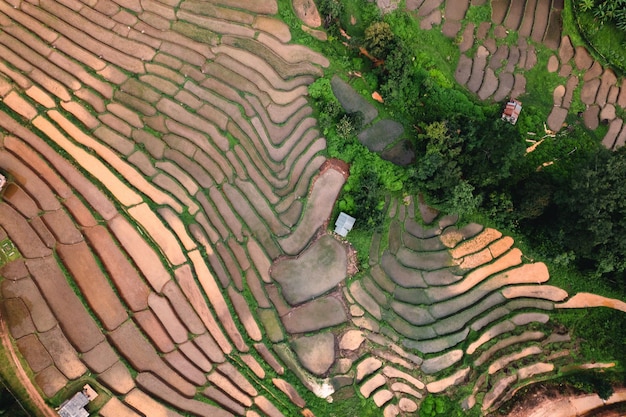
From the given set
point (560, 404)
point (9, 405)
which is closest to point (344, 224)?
point (560, 404)

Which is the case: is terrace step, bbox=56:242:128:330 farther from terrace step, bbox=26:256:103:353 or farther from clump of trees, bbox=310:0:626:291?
clump of trees, bbox=310:0:626:291

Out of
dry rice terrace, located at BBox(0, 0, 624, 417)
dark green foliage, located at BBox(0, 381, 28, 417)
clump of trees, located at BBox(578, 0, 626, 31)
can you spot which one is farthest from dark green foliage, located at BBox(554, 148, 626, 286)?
dark green foliage, located at BBox(0, 381, 28, 417)

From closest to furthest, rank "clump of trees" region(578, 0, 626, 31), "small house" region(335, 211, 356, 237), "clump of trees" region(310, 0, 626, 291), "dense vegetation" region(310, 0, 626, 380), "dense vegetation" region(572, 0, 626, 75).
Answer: "clump of trees" region(310, 0, 626, 291), "dense vegetation" region(310, 0, 626, 380), "small house" region(335, 211, 356, 237), "clump of trees" region(578, 0, 626, 31), "dense vegetation" region(572, 0, 626, 75)

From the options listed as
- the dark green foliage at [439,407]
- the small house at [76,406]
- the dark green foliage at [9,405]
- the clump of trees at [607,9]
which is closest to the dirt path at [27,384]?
the dark green foliage at [9,405]

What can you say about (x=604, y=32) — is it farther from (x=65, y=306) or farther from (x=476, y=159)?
(x=65, y=306)

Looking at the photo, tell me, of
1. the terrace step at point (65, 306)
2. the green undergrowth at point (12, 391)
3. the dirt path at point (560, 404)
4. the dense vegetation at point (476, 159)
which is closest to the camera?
the green undergrowth at point (12, 391)

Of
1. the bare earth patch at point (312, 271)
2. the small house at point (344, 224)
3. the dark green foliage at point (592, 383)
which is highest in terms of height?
the small house at point (344, 224)

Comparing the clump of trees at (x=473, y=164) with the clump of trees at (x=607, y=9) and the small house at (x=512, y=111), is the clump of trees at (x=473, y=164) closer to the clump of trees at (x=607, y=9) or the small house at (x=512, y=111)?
the clump of trees at (x=607, y=9)
